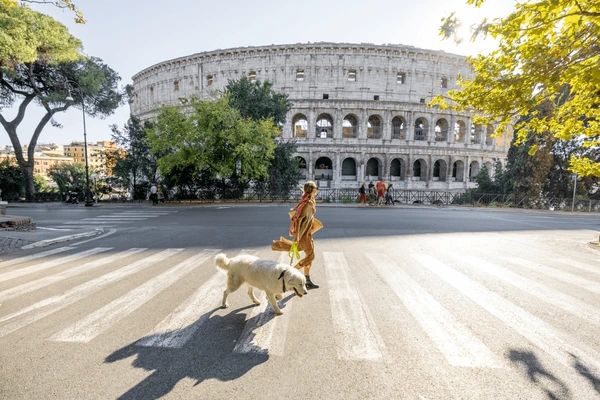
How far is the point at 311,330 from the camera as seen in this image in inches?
141

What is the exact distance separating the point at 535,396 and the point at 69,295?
5.94m

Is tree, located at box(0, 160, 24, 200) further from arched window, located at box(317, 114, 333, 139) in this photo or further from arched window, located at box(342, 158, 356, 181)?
arched window, located at box(342, 158, 356, 181)

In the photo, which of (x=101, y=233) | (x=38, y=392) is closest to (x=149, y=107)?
(x=101, y=233)

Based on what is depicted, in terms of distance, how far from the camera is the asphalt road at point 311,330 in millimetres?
2617

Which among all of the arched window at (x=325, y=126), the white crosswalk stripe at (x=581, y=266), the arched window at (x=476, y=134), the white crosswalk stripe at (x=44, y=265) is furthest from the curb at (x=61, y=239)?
the arched window at (x=476, y=134)

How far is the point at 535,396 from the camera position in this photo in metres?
2.50

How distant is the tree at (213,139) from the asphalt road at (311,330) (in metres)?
14.4

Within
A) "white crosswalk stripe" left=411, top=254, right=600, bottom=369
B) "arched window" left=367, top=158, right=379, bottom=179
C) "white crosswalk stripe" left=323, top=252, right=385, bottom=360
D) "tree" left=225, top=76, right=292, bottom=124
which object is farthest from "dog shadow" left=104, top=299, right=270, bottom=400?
"arched window" left=367, top=158, right=379, bottom=179

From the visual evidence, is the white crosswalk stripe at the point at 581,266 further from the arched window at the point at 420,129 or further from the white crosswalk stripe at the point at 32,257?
the arched window at the point at 420,129

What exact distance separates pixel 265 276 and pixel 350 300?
4.95 ft

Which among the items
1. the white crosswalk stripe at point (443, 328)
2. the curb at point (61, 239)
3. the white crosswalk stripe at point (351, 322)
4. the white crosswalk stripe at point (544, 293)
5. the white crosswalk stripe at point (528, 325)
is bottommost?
the white crosswalk stripe at point (544, 293)

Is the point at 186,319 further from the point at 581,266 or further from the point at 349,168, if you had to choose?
the point at 349,168

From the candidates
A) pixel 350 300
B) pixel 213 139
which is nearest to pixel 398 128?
pixel 213 139

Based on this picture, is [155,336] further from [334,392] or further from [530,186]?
[530,186]
